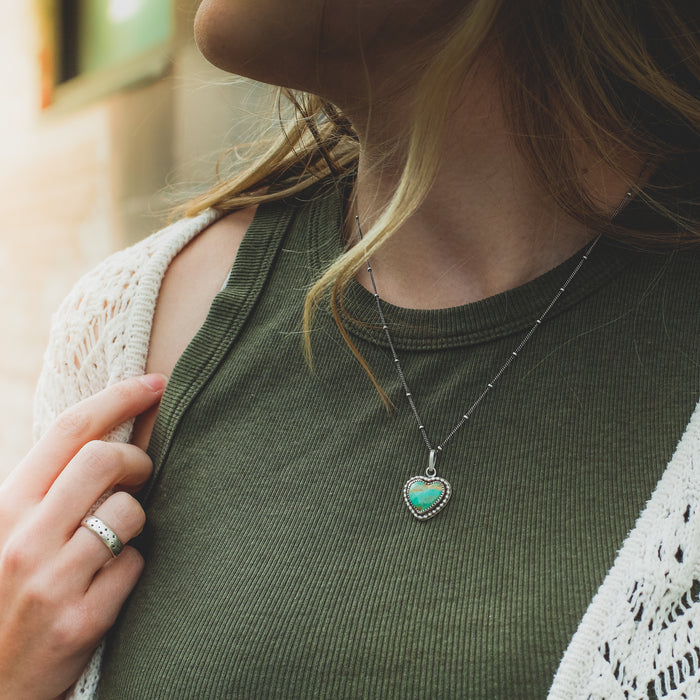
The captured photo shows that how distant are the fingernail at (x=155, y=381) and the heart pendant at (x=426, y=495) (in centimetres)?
32

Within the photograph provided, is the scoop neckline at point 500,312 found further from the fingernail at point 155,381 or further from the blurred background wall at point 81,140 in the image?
the blurred background wall at point 81,140

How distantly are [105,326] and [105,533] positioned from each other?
0.26m

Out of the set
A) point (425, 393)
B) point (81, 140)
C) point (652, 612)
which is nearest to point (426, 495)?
point (425, 393)

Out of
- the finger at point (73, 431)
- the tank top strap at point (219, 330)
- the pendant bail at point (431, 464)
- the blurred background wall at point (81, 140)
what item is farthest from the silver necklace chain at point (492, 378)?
the blurred background wall at point (81, 140)

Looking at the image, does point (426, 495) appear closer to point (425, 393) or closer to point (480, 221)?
point (425, 393)

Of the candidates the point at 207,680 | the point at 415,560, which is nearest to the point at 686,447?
the point at 415,560

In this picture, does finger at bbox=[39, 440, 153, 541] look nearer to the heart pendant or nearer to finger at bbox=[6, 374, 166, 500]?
finger at bbox=[6, 374, 166, 500]

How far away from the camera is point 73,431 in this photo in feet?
2.94

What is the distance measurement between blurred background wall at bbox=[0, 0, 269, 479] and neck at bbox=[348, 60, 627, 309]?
1.10 metres

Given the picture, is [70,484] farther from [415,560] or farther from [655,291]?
→ [655,291]

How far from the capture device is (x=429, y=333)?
88 centimetres

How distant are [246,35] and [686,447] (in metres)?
0.61

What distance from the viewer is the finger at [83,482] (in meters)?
0.84

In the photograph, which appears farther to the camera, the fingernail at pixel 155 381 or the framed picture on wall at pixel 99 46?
the framed picture on wall at pixel 99 46
